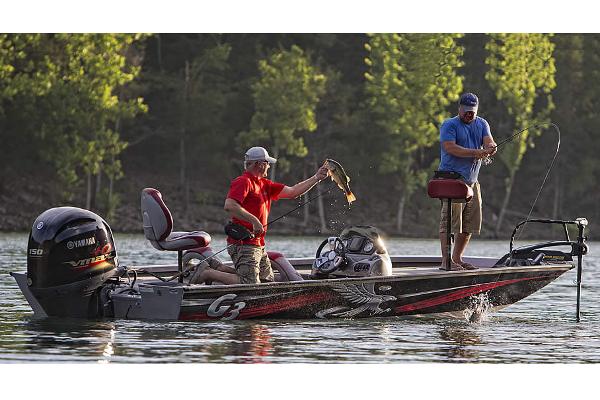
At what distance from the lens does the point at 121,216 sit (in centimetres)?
4088

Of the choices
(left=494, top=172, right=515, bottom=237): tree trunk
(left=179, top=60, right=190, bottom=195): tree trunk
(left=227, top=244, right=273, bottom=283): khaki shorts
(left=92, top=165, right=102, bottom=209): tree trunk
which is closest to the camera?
(left=227, top=244, right=273, bottom=283): khaki shorts

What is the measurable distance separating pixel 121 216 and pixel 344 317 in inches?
1060

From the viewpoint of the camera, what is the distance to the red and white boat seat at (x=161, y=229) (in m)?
13.8

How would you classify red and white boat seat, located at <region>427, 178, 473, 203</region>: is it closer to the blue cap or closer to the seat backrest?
the blue cap

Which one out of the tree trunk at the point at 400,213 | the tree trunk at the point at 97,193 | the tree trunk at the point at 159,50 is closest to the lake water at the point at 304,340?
the tree trunk at the point at 97,193

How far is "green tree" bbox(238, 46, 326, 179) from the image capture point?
4378 centimetres

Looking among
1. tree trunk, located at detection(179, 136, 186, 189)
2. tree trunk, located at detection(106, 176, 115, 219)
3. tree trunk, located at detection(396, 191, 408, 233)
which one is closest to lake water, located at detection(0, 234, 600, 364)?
tree trunk, located at detection(106, 176, 115, 219)

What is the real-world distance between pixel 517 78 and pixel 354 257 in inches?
1266

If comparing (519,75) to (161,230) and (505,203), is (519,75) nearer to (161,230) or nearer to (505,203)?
(505,203)

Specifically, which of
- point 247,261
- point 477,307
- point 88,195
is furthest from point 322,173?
point 88,195

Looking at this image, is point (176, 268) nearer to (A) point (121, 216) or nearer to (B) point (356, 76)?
(A) point (121, 216)

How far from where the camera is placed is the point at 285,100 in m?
43.9

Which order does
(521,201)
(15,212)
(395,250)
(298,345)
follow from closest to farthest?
(298,345) < (395,250) < (15,212) < (521,201)

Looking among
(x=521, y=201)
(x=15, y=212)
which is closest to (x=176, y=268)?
(x=15, y=212)
